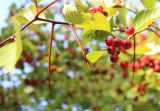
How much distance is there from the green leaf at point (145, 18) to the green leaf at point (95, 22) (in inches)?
4.9

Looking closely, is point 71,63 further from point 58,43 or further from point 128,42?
point 128,42

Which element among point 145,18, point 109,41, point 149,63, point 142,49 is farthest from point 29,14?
point 149,63

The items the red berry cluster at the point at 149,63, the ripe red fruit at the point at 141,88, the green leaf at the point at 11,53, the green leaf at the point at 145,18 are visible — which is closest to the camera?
the green leaf at the point at 11,53

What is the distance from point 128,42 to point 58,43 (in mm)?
2721

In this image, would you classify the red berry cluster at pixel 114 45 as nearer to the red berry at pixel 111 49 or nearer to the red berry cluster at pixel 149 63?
the red berry at pixel 111 49

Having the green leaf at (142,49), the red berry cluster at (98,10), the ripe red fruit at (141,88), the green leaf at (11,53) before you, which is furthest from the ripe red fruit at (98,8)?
the ripe red fruit at (141,88)

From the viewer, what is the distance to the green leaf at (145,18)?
1.28 metres

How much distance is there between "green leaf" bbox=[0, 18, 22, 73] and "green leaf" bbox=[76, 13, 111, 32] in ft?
0.66

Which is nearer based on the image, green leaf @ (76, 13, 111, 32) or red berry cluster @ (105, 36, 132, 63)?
green leaf @ (76, 13, 111, 32)

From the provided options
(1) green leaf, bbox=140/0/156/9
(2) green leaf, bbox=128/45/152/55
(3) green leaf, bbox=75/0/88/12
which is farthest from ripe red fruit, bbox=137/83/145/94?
(1) green leaf, bbox=140/0/156/9

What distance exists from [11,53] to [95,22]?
0.29 meters

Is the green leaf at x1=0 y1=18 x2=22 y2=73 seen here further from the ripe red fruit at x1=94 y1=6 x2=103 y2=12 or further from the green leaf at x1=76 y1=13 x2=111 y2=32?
the ripe red fruit at x1=94 y1=6 x2=103 y2=12

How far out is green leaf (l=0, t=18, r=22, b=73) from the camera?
115 cm

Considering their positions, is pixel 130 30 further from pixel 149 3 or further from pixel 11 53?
pixel 11 53
